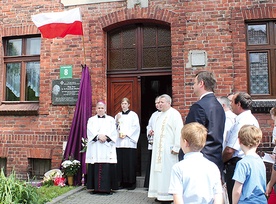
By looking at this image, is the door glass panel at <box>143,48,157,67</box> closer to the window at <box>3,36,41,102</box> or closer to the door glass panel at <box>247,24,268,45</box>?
the door glass panel at <box>247,24,268,45</box>

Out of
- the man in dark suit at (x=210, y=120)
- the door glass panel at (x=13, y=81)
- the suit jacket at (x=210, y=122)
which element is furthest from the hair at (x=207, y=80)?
the door glass panel at (x=13, y=81)

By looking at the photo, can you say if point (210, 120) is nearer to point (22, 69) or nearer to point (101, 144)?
point (101, 144)

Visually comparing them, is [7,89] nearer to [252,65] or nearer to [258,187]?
[252,65]

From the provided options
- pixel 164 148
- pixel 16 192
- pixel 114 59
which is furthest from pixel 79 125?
pixel 16 192

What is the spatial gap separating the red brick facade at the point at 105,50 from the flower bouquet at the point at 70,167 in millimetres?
948

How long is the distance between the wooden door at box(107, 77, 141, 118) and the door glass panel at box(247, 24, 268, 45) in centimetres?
285

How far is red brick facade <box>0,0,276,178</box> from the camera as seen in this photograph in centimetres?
705

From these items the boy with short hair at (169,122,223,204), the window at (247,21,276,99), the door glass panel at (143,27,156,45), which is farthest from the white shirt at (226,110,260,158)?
A: the door glass panel at (143,27,156,45)

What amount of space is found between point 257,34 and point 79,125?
4642 millimetres

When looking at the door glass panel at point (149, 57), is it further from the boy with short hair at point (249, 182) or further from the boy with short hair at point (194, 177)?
the boy with short hair at point (194, 177)

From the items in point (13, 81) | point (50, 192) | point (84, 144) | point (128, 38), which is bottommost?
point (50, 192)

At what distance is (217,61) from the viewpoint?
7.11 metres

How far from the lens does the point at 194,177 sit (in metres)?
2.58

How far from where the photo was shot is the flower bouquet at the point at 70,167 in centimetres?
683
